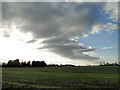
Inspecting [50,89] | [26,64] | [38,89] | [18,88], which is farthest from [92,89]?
[26,64]

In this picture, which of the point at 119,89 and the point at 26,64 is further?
the point at 26,64

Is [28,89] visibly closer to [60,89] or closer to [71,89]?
[60,89]

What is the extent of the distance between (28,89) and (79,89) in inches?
255

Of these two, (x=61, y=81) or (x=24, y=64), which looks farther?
(x=24, y=64)

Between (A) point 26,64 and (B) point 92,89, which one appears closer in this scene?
(B) point 92,89

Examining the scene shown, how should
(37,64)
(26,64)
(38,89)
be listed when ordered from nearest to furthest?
(38,89)
(37,64)
(26,64)

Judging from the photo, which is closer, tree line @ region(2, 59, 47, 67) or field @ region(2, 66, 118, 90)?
field @ region(2, 66, 118, 90)

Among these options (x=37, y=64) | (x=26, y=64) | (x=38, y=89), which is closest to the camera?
(x=38, y=89)

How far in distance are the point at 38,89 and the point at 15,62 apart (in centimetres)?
14526

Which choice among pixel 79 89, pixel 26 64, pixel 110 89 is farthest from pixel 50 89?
pixel 26 64

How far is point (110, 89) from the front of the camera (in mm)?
16719

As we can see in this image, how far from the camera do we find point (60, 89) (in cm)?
1603

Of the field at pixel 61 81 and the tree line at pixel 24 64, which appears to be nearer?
the field at pixel 61 81

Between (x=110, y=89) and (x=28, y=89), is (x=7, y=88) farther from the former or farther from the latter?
(x=110, y=89)
